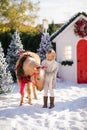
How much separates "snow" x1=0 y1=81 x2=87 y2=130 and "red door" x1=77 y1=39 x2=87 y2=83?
3.77 metres

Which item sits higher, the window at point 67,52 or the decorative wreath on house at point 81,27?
the decorative wreath on house at point 81,27

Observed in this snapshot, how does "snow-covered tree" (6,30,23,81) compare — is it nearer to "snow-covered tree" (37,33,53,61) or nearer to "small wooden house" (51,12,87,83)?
"snow-covered tree" (37,33,53,61)

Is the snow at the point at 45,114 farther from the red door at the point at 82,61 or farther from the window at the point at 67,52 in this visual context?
the window at the point at 67,52

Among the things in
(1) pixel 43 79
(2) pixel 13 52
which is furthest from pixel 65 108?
(2) pixel 13 52

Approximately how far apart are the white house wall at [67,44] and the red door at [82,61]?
0.16m

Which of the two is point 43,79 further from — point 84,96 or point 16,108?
point 84,96

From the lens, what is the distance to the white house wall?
677 inches

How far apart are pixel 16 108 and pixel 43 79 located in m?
1.22

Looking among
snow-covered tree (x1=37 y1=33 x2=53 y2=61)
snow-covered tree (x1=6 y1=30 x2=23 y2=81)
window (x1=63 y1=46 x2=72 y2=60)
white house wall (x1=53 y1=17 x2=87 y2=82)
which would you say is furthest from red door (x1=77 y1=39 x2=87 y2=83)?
snow-covered tree (x1=6 y1=30 x2=23 y2=81)

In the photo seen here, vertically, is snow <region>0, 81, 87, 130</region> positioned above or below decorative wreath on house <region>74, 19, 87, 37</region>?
below

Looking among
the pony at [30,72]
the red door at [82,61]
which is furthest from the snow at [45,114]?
the red door at [82,61]

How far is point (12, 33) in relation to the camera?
61.9 feet

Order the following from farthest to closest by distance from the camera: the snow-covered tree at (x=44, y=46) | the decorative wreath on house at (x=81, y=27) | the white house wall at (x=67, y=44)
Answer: the snow-covered tree at (x=44, y=46) → the white house wall at (x=67, y=44) → the decorative wreath on house at (x=81, y=27)

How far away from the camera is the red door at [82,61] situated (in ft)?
55.9
